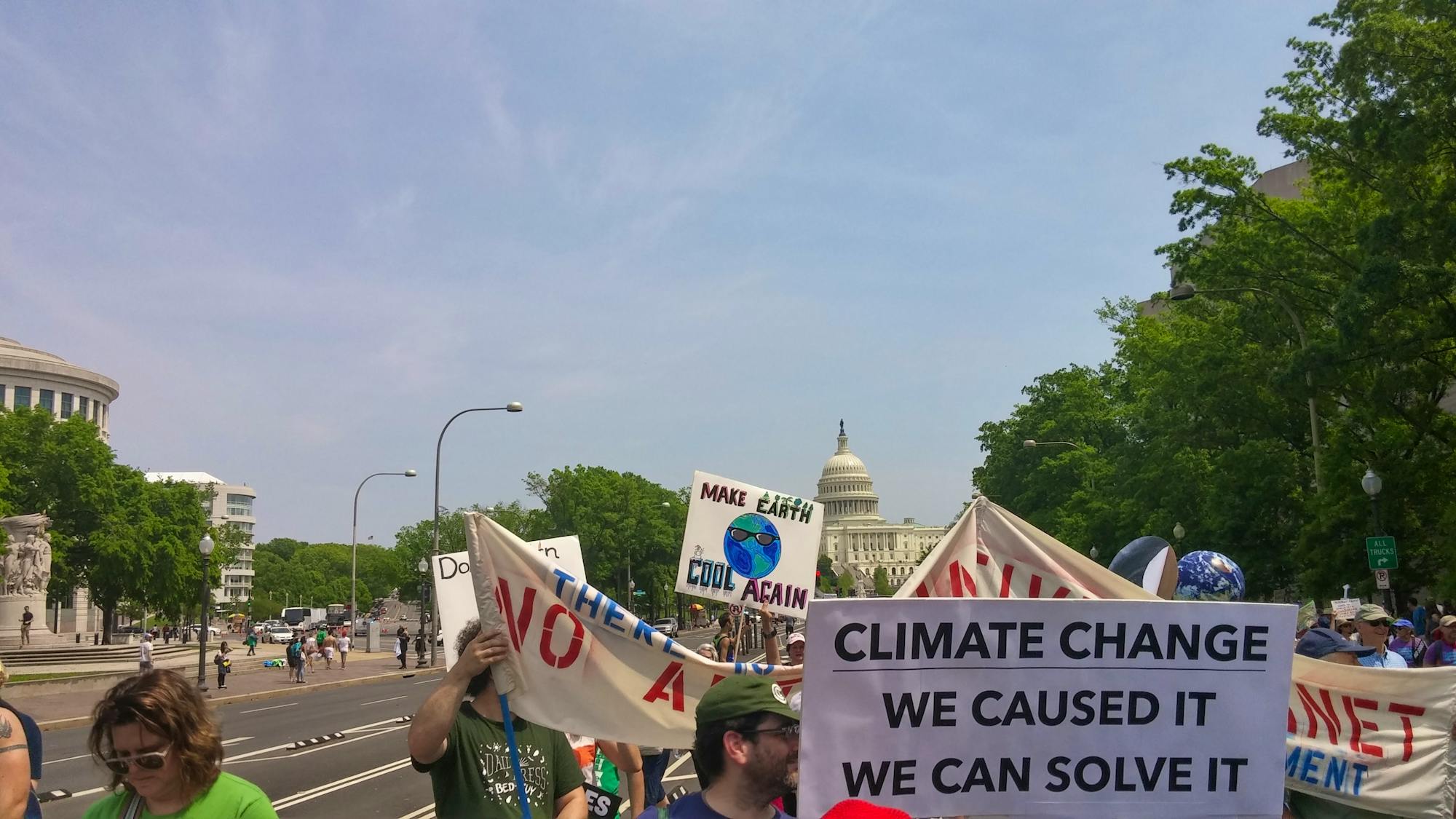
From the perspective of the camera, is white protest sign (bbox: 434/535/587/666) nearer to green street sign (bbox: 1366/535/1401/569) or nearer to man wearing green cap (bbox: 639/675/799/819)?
man wearing green cap (bbox: 639/675/799/819)

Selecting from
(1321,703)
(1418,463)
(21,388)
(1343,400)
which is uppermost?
(21,388)

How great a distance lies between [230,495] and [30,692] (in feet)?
581

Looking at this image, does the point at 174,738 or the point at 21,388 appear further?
the point at 21,388

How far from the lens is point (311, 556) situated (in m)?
174

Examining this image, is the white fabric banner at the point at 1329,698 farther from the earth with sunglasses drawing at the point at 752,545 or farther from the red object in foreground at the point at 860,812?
the earth with sunglasses drawing at the point at 752,545

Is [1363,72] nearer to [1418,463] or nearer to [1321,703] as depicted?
[1418,463]

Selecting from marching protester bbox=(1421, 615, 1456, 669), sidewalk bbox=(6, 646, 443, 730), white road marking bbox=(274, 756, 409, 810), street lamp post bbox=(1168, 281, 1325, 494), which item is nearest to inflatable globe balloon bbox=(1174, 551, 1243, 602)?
marching protester bbox=(1421, 615, 1456, 669)

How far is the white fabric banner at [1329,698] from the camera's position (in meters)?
4.76

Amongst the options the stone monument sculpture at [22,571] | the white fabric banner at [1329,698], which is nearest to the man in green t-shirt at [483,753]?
the white fabric banner at [1329,698]

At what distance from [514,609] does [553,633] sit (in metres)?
0.16

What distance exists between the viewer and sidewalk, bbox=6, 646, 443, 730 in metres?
28.1

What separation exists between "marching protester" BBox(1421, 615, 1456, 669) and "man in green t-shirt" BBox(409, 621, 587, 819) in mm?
9807

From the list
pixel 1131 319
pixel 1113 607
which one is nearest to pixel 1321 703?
pixel 1113 607

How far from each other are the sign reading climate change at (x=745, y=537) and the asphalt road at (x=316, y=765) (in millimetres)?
3436
